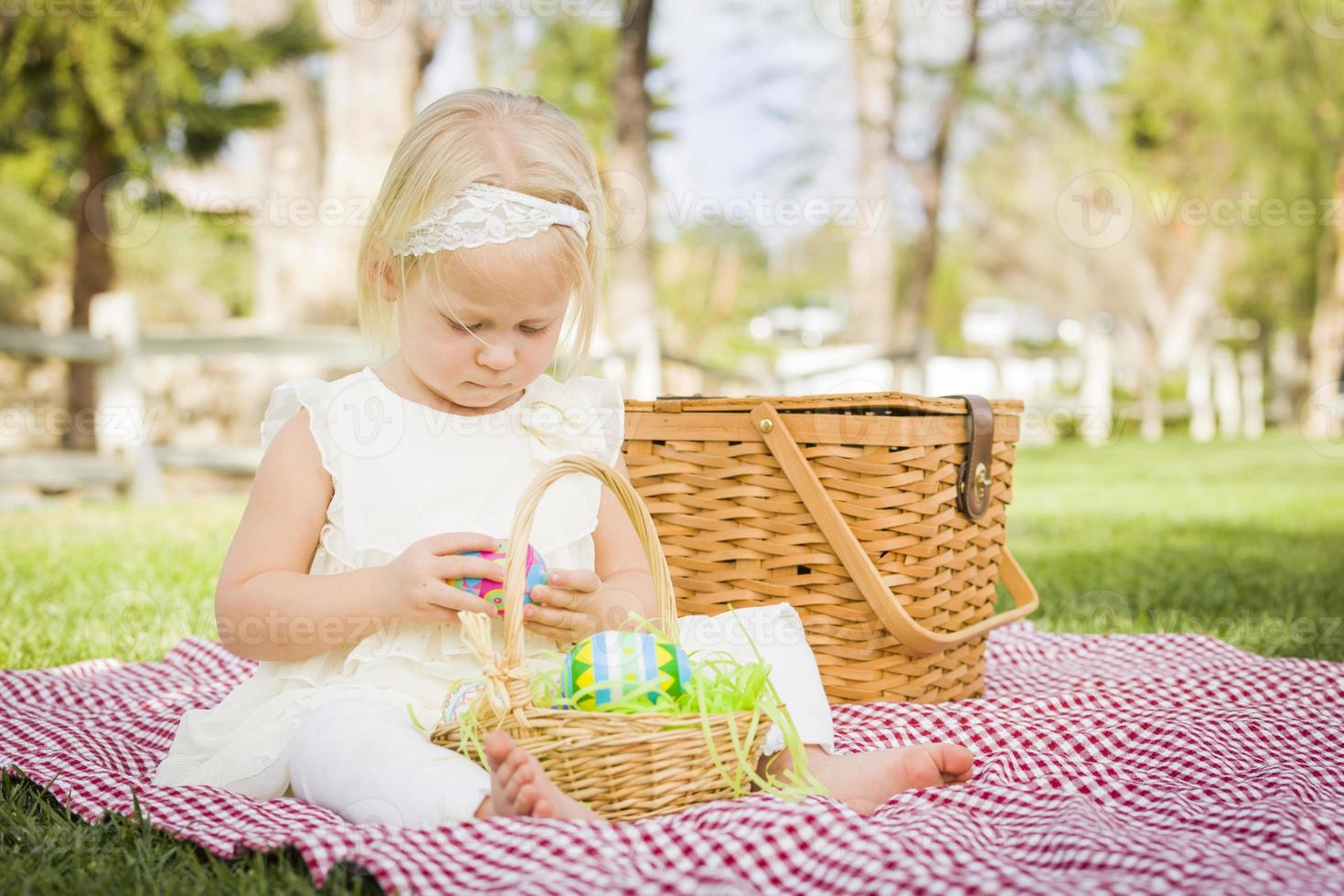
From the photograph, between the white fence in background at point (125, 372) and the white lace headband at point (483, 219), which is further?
the white fence in background at point (125, 372)

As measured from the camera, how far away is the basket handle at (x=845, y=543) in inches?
85.3

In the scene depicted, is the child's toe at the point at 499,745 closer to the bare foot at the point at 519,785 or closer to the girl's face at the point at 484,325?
the bare foot at the point at 519,785

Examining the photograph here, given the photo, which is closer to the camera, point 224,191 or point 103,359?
point 103,359

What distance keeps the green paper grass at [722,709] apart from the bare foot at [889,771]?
0.10 metres

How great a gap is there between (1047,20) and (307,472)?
10.8 meters

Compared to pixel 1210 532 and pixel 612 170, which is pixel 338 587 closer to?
pixel 1210 532

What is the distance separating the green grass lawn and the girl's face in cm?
76

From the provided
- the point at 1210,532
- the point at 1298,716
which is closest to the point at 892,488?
the point at 1298,716

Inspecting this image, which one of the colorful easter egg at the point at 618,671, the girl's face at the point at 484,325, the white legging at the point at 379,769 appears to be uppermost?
the girl's face at the point at 484,325

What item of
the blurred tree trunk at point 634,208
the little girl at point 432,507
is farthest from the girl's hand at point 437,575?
the blurred tree trunk at point 634,208

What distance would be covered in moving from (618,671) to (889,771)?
0.49 metres

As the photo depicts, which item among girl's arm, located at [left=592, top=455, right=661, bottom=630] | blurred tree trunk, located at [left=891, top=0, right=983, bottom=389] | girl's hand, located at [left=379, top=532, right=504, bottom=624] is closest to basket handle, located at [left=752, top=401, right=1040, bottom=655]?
girl's arm, located at [left=592, top=455, right=661, bottom=630]

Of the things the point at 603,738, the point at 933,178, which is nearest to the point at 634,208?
the point at 933,178

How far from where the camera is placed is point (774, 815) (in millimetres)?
1371
